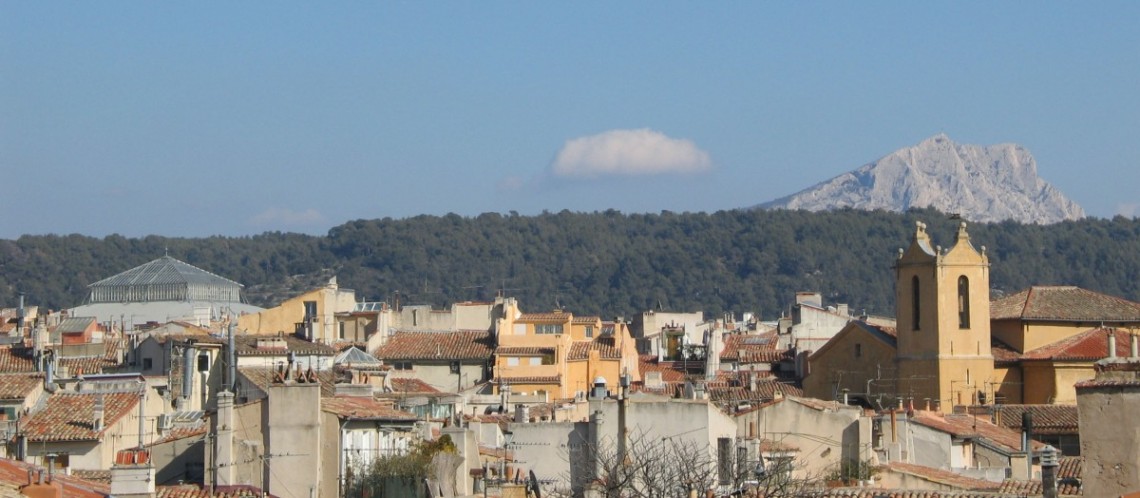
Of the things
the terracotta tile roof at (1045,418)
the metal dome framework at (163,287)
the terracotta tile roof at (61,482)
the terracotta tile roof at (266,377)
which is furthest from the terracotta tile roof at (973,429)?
the metal dome framework at (163,287)

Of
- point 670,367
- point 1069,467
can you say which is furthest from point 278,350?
point 1069,467

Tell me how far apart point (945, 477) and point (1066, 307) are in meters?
41.1

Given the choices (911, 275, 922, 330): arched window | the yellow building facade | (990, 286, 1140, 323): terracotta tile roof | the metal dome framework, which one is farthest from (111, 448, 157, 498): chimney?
the metal dome framework

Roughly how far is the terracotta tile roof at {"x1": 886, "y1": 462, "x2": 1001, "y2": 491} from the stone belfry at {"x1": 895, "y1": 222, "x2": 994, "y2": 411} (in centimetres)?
3468

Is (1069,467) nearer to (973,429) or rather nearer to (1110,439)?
(973,429)

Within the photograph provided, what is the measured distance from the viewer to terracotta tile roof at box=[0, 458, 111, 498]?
921 inches

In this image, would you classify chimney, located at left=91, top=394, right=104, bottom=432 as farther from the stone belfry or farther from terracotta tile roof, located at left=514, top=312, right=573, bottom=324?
terracotta tile roof, located at left=514, top=312, right=573, bottom=324

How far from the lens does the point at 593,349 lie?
264 feet

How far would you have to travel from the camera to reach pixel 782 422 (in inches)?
1646

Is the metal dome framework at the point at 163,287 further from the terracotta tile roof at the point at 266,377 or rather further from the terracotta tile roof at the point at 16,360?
the terracotta tile roof at the point at 266,377

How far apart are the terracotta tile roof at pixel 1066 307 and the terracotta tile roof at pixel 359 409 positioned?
41856mm

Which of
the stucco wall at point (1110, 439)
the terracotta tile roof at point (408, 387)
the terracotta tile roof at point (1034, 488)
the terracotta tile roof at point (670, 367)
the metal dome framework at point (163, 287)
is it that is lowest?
the terracotta tile roof at point (1034, 488)

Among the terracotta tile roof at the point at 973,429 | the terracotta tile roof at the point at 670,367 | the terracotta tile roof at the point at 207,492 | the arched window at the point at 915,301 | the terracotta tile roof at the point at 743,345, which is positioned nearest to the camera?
the terracotta tile roof at the point at 207,492

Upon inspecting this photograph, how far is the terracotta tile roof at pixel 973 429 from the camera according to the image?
45.6 metres
